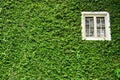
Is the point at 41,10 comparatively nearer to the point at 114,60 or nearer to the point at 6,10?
the point at 6,10

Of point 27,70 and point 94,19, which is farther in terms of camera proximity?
point 94,19

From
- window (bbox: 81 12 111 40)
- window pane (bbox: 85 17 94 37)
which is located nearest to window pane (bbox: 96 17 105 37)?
window (bbox: 81 12 111 40)

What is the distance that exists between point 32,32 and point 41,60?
851mm

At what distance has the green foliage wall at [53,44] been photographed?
6.96 meters

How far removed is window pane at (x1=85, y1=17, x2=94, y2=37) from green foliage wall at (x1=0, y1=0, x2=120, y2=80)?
266 millimetres

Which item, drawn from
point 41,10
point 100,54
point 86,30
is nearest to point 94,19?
point 86,30

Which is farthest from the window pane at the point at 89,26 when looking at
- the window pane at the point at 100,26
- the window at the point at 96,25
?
the window pane at the point at 100,26

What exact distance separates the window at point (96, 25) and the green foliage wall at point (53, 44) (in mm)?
142

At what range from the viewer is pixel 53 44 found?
7137mm

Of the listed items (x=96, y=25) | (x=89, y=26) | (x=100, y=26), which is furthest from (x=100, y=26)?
(x=89, y=26)

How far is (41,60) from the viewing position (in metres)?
7.02

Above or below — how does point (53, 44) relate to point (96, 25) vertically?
below

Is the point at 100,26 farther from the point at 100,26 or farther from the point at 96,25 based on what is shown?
the point at 96,25

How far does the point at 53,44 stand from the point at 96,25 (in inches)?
55.8
